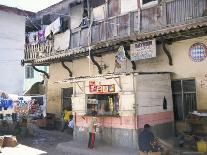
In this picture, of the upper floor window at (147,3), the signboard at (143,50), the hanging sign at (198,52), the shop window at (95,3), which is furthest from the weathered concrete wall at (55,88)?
the hanging sign at (198,52)

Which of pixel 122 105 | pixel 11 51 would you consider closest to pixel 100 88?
pixel 122 105

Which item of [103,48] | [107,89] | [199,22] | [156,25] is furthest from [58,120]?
[199,22]

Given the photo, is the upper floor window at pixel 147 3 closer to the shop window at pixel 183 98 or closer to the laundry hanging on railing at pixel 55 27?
the shop window at pixel 183 98

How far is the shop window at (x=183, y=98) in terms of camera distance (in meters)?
13.3

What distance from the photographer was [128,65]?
15.7 meters

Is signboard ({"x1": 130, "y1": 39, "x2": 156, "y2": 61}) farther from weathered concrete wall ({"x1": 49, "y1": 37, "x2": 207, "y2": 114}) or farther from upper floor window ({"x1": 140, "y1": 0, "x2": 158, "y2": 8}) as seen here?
upper floor window ({"x1": 140, "y1": 0, "x2": 158, "y2": 8})

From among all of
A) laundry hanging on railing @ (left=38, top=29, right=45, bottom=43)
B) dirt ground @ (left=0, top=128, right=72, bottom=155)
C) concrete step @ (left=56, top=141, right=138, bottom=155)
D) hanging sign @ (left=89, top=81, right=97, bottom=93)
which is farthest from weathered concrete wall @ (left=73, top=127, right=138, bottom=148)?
laundry hanging on railing @ (left=38, top=29, right=45, bottom=43)

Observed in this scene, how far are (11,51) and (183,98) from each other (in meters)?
13.0

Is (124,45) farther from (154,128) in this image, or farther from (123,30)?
(154,128)

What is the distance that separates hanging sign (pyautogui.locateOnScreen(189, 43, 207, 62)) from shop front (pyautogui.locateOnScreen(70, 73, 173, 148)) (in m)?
1.37

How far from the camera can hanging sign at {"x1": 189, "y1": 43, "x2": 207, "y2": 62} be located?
12.7 metres

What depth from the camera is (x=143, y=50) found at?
14.1 m

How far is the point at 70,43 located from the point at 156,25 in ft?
19.7

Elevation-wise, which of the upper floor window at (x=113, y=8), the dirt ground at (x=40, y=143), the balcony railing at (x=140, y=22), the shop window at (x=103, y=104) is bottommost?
the dirt ground at (x=40, y=143)
